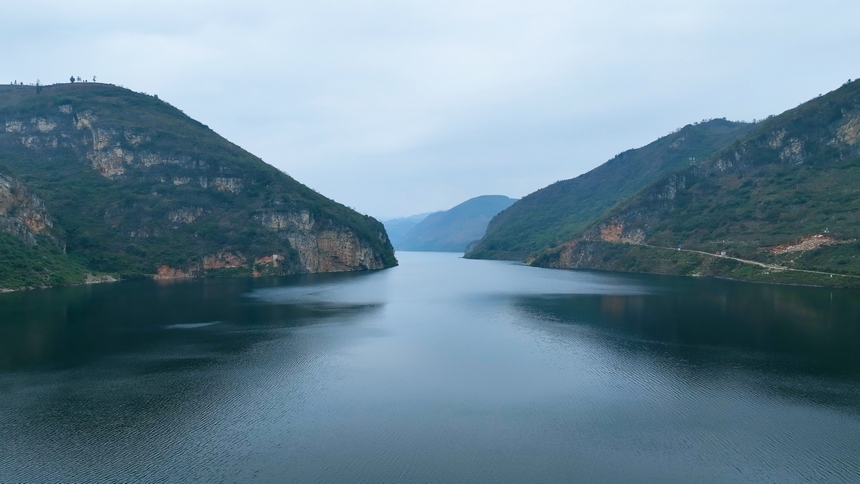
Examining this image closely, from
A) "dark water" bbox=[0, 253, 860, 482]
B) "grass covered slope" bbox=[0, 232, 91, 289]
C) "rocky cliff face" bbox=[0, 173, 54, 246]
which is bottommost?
"dark water" bbox=[0, 253, 860, 482]

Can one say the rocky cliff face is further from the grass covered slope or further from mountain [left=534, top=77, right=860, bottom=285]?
mountain [left=534, top=77, right=860, bottom=285]

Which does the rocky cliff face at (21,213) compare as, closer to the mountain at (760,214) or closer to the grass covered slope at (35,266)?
the grass covered slope at (35,266)

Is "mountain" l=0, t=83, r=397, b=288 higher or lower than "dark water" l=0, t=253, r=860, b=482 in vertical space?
higher

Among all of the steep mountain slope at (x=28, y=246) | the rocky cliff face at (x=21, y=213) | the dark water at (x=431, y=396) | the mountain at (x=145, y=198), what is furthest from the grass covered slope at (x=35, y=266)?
the dark water at (x=431, y=396)

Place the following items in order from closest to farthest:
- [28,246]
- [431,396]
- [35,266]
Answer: [431,396], [35,266], [28,246]

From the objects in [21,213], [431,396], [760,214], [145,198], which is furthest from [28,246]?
[760,214]

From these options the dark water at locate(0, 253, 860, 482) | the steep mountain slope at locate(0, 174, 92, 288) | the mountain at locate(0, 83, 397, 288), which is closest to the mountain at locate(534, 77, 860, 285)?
the dark water at locate(0, 253, 860, 482)

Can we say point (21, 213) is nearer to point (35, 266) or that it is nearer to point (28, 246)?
point (28, 246)
